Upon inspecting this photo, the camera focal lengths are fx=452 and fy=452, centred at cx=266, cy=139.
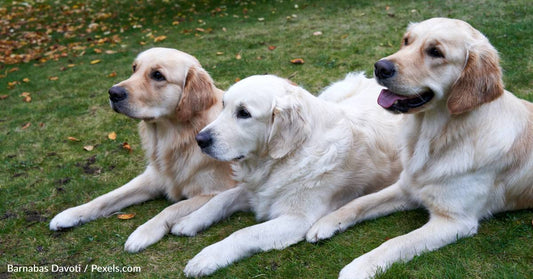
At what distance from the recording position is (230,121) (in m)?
3.23

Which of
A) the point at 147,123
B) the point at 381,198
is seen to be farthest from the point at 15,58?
the point at 381,198

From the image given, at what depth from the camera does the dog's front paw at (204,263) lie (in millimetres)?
2947

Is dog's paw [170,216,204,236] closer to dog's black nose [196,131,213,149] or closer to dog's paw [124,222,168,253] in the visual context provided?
dog's paw [124,222,168,253]

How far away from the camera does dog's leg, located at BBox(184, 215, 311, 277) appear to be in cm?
298

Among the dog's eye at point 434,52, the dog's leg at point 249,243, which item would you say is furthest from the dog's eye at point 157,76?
the dog's eye at point 434,52

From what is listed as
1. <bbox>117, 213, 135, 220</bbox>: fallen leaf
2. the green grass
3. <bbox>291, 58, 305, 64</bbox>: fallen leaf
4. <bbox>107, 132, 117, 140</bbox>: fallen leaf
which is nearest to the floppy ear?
the green grass

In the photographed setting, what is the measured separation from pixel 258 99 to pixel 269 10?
858 cm

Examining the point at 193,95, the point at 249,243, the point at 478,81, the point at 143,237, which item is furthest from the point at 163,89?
the point at 478,81

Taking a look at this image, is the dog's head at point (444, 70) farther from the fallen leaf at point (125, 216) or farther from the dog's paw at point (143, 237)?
the fallen leaf at point (125, 216)

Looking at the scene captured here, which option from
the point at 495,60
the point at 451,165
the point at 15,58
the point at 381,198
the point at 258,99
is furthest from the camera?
the point at 15,58

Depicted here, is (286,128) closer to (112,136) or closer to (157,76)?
(157,76)

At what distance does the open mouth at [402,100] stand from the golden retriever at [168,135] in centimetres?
152

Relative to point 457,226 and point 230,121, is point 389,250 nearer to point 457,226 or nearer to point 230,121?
point 457,226

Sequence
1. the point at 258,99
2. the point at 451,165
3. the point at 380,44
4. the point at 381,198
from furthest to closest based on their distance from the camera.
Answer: the point at 380,44
the point at 381,198
the point at 258,99
the point at 451,165
